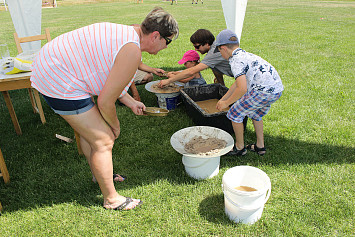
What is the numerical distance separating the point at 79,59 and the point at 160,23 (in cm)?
58

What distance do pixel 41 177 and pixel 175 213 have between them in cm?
154

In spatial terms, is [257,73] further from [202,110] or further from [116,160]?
[116,160]

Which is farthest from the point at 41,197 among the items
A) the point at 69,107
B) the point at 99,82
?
the point at 99,82

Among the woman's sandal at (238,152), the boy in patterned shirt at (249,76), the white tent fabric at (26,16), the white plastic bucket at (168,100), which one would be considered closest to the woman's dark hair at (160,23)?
the boy in patterned shirt at (249,76)

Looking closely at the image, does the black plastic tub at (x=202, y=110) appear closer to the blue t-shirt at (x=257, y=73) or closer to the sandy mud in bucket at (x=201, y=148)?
the sandy mud in bucket at (x=201, y=148)

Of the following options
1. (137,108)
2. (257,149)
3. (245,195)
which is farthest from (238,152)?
(137,108)

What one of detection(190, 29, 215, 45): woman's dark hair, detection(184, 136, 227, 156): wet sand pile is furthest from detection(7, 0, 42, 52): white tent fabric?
detection(184, 136, 227, 156): wet sand pile

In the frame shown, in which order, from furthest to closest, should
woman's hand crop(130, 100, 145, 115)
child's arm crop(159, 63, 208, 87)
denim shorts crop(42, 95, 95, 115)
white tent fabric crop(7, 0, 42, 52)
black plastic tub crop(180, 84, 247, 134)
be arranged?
white tent fabric crop(7, 0, 42, 52) → child's arm crop(159, 63, 208, 87) → black plastic tub crop(180, 84, 247, 134) → woman's hand crop(130, 100, 145, 115) → denim shorts crop(42, 95, 95, 115)

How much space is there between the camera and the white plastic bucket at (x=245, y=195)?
1843mm

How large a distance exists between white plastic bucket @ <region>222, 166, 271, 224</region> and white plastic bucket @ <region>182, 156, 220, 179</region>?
1.01 feet

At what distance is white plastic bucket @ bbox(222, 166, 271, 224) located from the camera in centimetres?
184

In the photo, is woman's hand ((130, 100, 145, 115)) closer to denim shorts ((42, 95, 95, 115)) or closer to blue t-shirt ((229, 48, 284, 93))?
denim shorts ((42, 95, 95, 115))

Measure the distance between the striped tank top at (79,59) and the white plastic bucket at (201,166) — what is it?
1.19 meters

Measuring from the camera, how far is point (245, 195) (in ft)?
5.96
